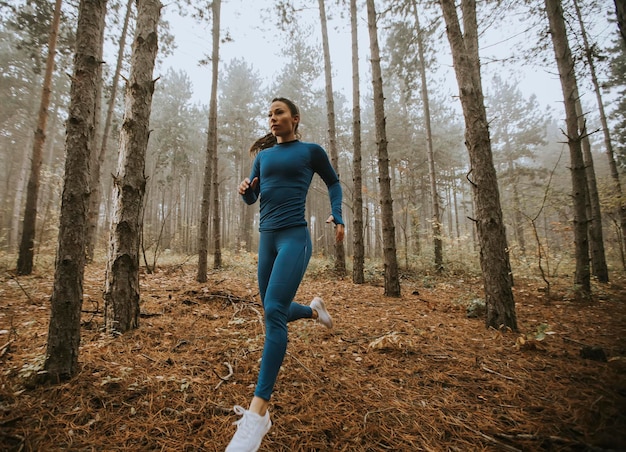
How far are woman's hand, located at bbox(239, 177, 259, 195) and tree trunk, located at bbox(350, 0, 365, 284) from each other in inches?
205

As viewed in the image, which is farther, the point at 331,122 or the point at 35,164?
the point at 331,122

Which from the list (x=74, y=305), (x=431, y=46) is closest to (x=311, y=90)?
(x=431, y=46)

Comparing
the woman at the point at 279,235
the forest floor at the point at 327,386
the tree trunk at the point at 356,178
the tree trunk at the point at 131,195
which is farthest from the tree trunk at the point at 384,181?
the tree trunk at the point at 131,195

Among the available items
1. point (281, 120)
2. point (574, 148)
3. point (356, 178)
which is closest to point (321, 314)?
point (281, 120)

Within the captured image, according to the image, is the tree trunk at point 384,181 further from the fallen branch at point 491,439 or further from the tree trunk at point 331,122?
the fallen branch at point 491,439

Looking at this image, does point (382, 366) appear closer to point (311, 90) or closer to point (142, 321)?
point (142, 321)

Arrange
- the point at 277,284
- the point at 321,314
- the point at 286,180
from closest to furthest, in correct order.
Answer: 1. the point at 277,284
2. the point at 286,180
3. the point at 321,314

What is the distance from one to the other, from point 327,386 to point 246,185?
6.36 feet

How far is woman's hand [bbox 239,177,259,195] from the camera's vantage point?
2.51 metres

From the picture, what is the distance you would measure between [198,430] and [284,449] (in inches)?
23.1

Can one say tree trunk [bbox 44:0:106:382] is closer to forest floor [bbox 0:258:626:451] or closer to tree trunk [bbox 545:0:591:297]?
forest floor [bbox 0:258:626:451]

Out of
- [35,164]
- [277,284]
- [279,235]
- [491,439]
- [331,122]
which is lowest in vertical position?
[491,439]

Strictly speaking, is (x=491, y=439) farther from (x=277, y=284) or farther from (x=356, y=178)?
(x=356, y=178)

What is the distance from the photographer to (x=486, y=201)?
13.0 feet
